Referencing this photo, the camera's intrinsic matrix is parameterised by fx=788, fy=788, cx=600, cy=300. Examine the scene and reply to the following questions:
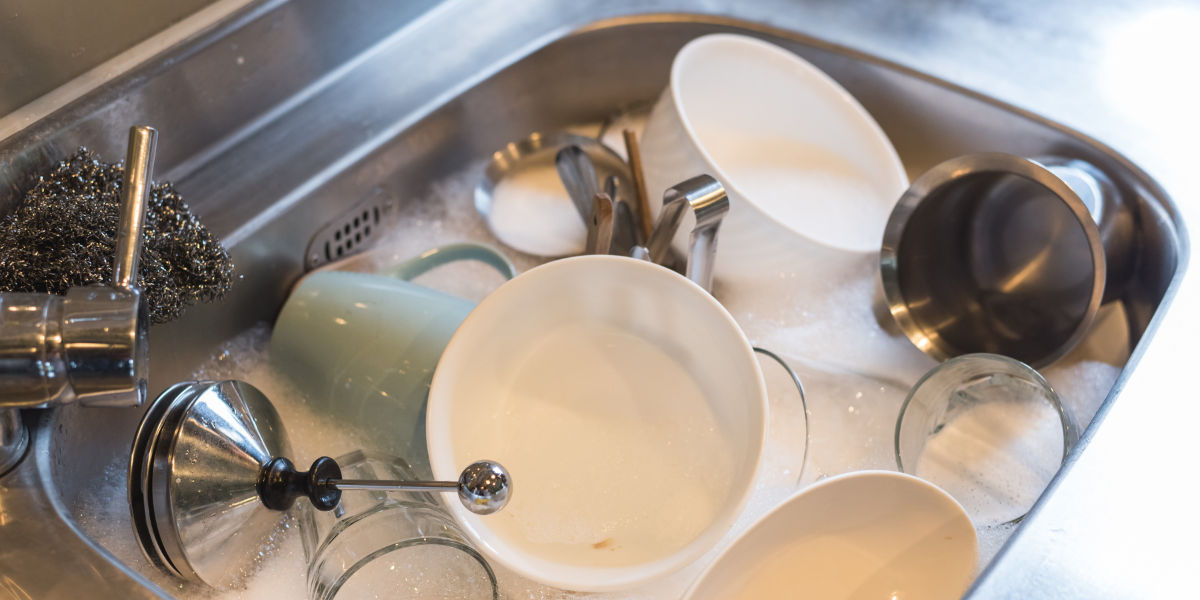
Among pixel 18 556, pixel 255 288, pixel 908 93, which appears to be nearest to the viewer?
pixel 18 556

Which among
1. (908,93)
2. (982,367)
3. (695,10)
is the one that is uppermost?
(695,10)

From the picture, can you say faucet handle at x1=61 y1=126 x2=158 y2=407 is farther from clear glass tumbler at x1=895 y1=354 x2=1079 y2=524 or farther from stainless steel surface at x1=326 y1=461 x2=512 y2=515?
clear glass tumbler at x1=895 y1=354 x2=1079 y2=524

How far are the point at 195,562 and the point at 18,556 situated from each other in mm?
88

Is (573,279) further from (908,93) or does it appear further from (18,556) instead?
(908,93)

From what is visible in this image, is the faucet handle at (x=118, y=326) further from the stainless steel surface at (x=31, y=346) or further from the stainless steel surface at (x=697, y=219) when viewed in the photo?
the stainless steel surface at (x=697, y=219)

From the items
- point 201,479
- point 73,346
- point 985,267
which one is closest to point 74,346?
point 73,346

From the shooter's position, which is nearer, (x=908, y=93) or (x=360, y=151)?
(x=360, y=151)

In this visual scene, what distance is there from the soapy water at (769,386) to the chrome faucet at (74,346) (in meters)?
0.15

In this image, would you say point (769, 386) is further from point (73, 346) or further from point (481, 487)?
point (73, 346)

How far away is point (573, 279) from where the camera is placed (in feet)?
1.73

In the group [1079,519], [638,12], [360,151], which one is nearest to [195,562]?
[360,151]

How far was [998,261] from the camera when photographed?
2.35ft

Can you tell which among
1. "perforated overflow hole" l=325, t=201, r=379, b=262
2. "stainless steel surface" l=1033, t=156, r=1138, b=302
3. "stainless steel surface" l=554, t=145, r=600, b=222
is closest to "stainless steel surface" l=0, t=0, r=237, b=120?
"perforated overflow hole" l=325, t=201, r=379, b=262

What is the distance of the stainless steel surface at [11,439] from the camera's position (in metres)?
0.44
